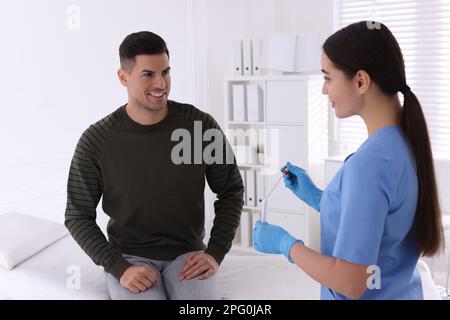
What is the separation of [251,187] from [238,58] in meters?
0.90

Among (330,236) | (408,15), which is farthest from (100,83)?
(330,236)

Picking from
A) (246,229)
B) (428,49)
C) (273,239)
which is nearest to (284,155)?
(246,229)

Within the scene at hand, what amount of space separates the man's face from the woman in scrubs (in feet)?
2.53

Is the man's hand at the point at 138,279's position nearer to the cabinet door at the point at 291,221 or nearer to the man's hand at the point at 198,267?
the man's hand at the point at 198,267

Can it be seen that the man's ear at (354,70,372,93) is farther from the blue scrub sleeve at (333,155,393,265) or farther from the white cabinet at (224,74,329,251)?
the white cabinet at (224,74,329,251)

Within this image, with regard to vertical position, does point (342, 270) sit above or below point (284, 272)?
above

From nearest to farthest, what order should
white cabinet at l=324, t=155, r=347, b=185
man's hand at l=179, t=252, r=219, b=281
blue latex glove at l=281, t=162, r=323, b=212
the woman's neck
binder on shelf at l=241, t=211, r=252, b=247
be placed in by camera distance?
1. the woman's neck
2. blue latex glove at l=281, t=162, r=323, b=212
3. man's hand at l=179, t=252, r=219, b=281
4. white cabinet at l=324, t=155, r=347, b=185
5. binder on shelf at l=241, t=211, r=252, b=247

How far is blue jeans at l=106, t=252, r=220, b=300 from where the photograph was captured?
1847 millimetres

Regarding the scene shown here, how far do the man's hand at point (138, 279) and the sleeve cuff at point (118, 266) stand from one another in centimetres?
3

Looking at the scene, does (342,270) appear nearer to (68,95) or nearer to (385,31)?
(385,31)

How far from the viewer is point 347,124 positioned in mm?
4035

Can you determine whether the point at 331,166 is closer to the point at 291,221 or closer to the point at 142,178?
the point at 291,221

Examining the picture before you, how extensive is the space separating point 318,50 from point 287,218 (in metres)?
1.14

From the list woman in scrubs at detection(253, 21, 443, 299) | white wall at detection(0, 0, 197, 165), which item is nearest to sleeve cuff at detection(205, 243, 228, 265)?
woman in scrubs at detection(253, 21, 443, 299)
